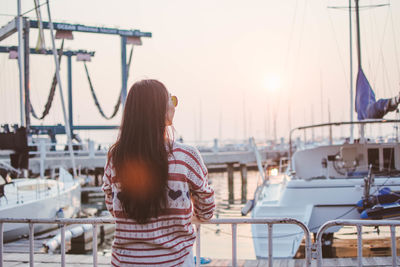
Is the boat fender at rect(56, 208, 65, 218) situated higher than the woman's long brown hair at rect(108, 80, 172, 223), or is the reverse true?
the woman's long brown hair at rect(108, 80, 172, 223)

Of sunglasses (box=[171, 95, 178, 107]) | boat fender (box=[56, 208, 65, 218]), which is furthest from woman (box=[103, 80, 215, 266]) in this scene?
boat fender (box=[56, 208, 65, 218])

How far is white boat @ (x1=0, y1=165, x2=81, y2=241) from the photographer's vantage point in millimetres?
11047

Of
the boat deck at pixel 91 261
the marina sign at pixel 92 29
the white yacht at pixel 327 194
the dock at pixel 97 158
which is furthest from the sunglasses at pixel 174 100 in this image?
the marina sign at pixel 92 29

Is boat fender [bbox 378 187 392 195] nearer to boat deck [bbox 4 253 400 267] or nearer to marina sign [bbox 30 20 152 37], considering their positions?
boat deck [bbox 4 253 400 267]

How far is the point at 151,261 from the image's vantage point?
217 centimetres

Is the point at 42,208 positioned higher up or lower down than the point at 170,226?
lower down

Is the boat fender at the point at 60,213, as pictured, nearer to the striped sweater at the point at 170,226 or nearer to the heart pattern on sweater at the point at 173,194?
the striped sweater at the point at 170,226

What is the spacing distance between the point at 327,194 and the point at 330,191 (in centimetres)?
10

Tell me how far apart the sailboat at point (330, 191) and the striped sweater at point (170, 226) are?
24.4 ft

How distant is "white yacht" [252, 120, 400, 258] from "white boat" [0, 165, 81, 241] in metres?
6.12

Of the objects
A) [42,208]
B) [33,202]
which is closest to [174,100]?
[33,202]

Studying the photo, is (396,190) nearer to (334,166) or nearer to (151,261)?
(334,166)

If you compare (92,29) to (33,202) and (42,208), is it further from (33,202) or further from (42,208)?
(33,202)

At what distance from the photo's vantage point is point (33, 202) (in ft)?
39.8
